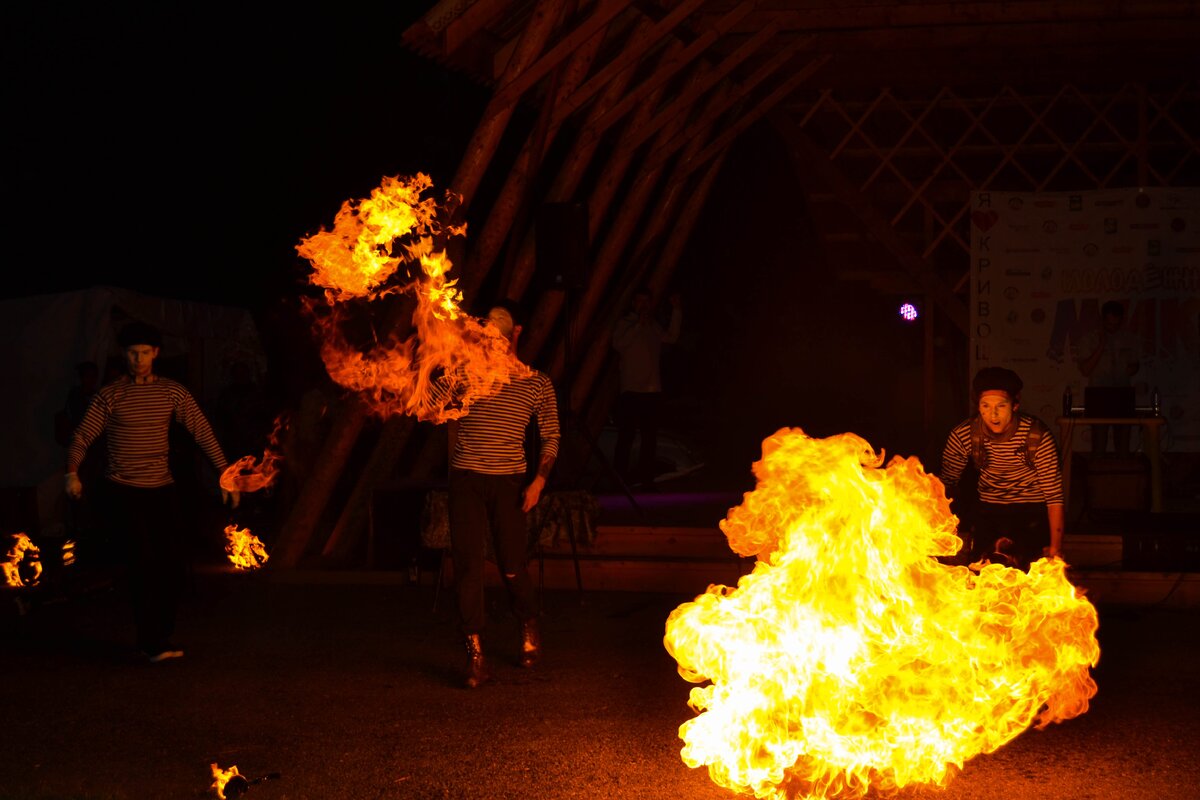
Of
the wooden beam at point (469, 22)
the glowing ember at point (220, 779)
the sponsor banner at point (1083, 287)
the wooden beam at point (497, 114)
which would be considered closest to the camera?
the glowing ember at point (220, 779)

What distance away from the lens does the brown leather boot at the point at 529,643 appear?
23.8 feet

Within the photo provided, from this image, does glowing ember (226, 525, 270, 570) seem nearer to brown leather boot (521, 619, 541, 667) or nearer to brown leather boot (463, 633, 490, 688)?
brown leather boot (521, 619, 541, 667)

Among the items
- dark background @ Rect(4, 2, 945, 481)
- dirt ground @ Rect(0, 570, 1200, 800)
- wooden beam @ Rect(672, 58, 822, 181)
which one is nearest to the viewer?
dirt ground @ Rect(0, 570, 1200, 800)

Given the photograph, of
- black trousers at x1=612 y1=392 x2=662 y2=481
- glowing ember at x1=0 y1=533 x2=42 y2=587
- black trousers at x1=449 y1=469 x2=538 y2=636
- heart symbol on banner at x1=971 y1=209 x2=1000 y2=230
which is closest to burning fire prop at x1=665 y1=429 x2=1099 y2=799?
black trousers at x1=449 y1=469 x2=538 y2=636

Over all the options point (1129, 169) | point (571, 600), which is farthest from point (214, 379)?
point (1129, 169)

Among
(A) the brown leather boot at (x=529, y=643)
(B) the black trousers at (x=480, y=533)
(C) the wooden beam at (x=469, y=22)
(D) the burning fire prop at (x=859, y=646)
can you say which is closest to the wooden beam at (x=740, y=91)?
(C) the wooden beam at (x=469, y=22)

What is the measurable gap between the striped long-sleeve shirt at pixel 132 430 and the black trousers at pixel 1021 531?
159 inches

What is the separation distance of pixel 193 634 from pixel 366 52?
16.5 metres

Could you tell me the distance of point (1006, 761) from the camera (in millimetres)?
5305

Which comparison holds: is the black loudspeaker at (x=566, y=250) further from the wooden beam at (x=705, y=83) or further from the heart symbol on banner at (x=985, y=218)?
the heart symbol on banner at (x=985, y=218)

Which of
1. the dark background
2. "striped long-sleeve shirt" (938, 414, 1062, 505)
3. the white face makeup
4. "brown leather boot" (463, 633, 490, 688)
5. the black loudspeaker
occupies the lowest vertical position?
"brown leather boot" (463, 633, 490, 688)

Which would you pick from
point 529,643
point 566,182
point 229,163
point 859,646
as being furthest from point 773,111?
point 229,163

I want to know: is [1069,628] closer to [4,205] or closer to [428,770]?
[428,770]

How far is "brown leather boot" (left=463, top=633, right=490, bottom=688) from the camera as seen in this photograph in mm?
6730
